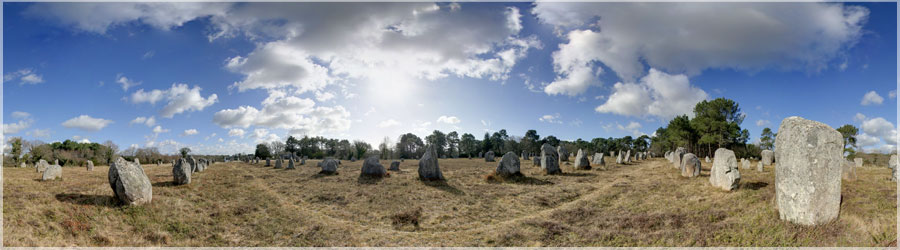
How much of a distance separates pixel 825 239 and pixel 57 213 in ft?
60.9

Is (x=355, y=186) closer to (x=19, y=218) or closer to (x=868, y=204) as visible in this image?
(x=19, y=218)

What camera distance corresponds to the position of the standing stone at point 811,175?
8.90m

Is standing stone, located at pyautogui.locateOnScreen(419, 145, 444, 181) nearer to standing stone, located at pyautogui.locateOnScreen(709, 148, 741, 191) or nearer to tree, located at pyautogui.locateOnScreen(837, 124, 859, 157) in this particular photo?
standing stone, located at pyautogui.locateOnScreen(709, 148, 741, 191)

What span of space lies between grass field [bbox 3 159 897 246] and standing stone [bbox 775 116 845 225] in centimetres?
41

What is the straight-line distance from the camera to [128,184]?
11586 mm

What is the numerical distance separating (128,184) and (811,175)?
19.1m

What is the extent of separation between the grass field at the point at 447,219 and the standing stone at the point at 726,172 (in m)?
0.44

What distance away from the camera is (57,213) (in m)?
9.84

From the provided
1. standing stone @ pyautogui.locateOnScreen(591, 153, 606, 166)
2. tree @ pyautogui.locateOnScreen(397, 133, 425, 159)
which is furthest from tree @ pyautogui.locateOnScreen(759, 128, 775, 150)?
tree @ pyautogui.locateOnScreen(397, 133, 425, 159)

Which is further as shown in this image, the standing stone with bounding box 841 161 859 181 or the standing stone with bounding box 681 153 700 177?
the standing stone with bounding box 681 153 700 177

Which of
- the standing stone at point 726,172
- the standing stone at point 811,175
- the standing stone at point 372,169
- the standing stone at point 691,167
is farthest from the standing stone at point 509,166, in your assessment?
the standing stone at point 811,175

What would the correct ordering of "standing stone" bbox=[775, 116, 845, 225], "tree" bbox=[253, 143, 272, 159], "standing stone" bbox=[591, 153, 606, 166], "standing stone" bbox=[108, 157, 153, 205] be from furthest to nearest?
"tree" bbox=[253, 143, 272, 159] → "standing stone" bbox=[591, 153, 606, 166] → "standing stone" bbox=[108, 157, 153, 205] → "standing stone" bbox=[775, 116, 845, 225]

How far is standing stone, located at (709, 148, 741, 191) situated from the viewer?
1425 centimetres

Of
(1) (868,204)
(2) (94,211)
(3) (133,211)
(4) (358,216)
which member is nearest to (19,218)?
(2) (94,211)
